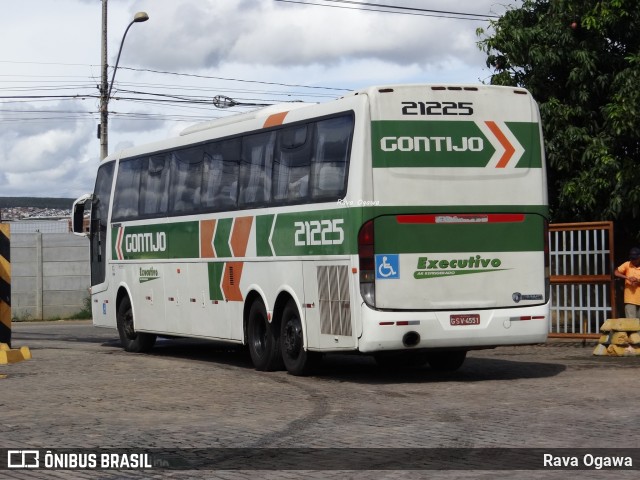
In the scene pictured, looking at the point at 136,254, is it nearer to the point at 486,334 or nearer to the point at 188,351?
the point at 188,351

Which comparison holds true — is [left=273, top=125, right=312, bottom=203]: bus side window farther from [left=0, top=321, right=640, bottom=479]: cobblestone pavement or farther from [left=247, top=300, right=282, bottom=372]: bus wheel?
[left=0, top=321, right=640, bottom=479]: cobblestone pavement

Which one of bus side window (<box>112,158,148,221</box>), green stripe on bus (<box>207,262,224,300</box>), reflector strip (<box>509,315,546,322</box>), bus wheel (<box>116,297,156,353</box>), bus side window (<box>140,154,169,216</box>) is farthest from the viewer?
bus wheel (<box>116,297,156,353</box>)

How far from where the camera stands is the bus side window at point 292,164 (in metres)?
16.6

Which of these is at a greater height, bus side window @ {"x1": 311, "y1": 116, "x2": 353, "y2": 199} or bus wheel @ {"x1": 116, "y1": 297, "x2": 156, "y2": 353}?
bus side window @ {"x1": 311, "y1": 116, "x2": 353, "y2": 199}

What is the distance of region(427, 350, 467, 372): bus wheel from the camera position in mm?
17672

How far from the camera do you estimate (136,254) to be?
2223 cm

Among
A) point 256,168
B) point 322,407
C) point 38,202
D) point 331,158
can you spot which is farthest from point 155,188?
point 38,202

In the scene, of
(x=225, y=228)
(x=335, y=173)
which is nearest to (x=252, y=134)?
(x=225, y=228)

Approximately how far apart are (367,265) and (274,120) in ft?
10.5

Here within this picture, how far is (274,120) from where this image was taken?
57.9 ft

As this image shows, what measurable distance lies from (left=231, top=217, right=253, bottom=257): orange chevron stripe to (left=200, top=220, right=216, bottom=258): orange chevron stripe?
2.34ft

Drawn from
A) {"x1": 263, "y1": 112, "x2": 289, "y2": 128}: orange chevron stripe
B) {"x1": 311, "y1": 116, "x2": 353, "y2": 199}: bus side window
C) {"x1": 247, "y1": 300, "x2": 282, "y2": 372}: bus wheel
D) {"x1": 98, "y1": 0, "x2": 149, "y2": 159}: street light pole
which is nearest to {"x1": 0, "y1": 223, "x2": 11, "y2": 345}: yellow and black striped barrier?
{"x1": 247, "y1": 300, "x2": 282, "y2": 372}: bus wheel

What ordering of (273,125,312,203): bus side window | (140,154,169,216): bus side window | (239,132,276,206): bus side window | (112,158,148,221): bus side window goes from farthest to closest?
(112,158,148,221): bus side window → (140,154,169,216): bus side window → (239,132,276,206): bus side window → (273,125,312,203): bus side window

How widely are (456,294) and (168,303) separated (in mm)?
6739
